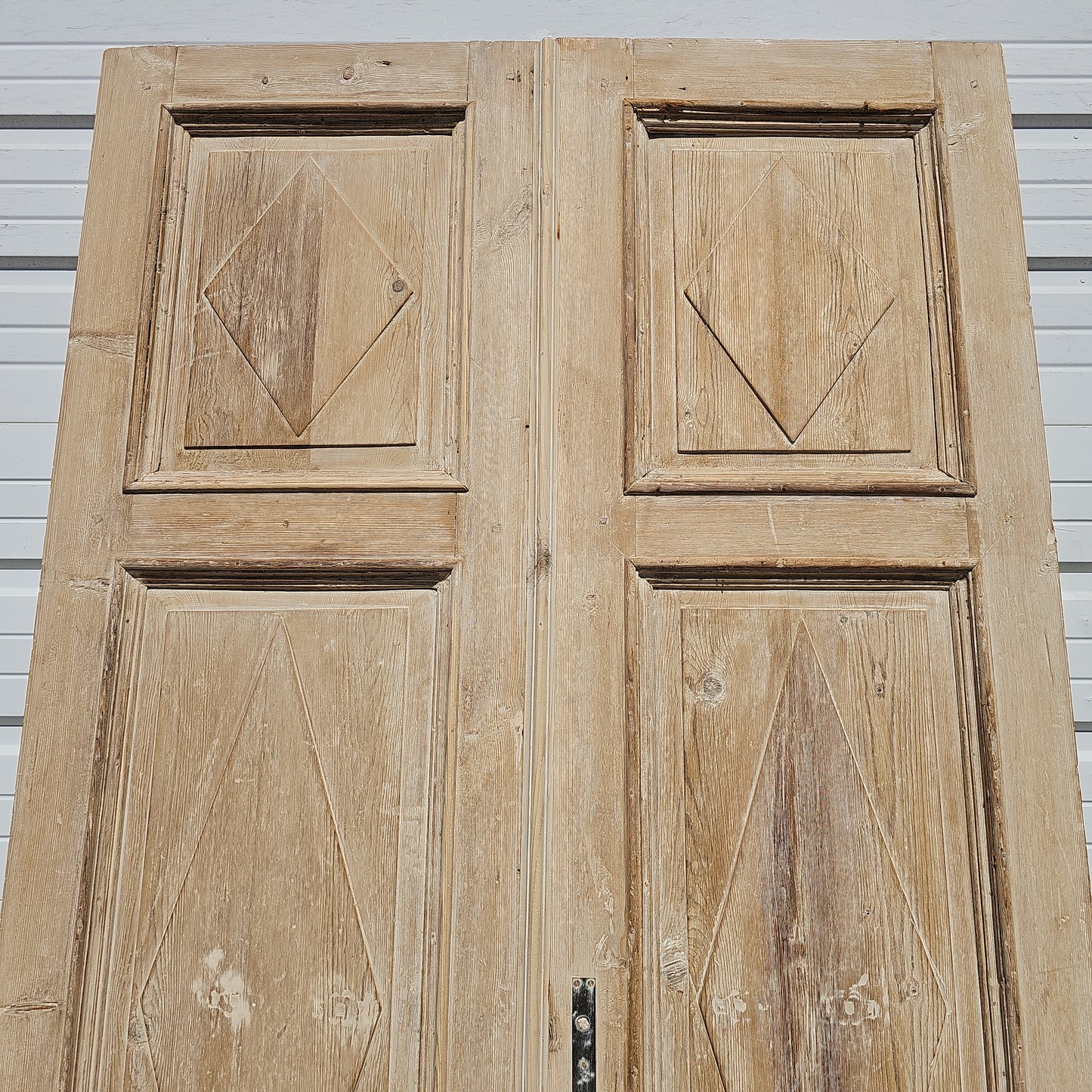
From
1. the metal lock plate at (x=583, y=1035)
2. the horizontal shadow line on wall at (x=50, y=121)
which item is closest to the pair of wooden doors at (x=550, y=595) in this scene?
the metal lock plate at (x=583, y=1035)

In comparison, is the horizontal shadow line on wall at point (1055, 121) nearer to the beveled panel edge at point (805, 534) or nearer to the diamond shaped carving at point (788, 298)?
the diamond shaped carving at point (788, 298)

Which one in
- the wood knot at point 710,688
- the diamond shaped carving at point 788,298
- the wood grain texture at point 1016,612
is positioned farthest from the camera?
the diamond shaped carving at point 788,298

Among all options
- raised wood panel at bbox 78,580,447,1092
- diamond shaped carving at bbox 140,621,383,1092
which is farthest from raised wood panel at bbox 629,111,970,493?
diamond shaped carving at bbox 140,621,383,1092

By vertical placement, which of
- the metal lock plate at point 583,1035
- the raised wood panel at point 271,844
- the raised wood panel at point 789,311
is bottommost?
the metal lock plate at point 583,1035

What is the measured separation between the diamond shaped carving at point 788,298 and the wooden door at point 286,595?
41 cm

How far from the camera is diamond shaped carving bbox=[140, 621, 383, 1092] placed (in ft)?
5.08

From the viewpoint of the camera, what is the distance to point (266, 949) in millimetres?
1576

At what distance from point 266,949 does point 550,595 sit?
31.5 inches

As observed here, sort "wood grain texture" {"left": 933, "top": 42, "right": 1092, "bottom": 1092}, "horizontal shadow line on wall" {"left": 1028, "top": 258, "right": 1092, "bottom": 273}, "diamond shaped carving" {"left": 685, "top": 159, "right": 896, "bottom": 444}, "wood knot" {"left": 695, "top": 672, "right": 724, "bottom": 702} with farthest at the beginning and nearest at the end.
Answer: "horizontal shadow line on wall" {"left": 1028, "top": 258, "right": 1092, "bottom": 273} < "diamond shaped carving" {"left": 685, "top": 159, "right": 896, "bottom": 444} < "wood knot" {"left": 695, "top": 672, "right": 724, "bottom": 702} < "wood grain texture" {"left": 933, "top": 42, "right": 1092, "bottom": 1092}

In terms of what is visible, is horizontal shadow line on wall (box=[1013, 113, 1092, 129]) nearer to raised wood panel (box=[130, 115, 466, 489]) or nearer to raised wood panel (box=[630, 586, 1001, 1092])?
raised wood panel (box=[630, 586, 1001, 1092])

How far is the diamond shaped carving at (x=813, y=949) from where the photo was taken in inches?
60.9

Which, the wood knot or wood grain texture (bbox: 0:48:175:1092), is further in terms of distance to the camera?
the wood knot

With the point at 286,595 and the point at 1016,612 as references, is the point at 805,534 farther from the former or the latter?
the point at 286,595

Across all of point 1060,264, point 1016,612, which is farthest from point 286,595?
point 1060,264
